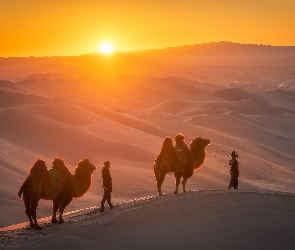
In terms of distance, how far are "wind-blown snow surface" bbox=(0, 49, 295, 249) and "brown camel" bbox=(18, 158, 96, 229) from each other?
0.50 metres

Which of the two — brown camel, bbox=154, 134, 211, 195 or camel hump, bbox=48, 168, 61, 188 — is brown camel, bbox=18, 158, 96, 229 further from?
brown camel, bbox=154, 134, 211, 195

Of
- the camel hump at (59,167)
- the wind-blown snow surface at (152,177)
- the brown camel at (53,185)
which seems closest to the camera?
the wind-blown snow surface at (152,177)

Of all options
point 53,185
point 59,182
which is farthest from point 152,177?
point 53,185

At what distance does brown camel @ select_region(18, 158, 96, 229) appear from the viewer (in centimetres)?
902

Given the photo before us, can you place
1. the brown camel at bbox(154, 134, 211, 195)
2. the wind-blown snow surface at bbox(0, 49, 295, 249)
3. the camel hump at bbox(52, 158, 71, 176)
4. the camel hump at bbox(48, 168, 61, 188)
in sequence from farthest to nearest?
Result: the brown camel at bbox(154, 134, 211, 195), the camel hump at bbox(52, 158, 71, 176), the camel hump at bbox(48, 168, 61, 188), the wind-blown snow surface at bbox(0, 49, 295, 249)

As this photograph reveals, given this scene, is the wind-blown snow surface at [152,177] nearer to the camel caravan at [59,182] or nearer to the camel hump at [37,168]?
the camel caravan at [59,182]

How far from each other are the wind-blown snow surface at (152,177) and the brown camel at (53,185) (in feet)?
1.65

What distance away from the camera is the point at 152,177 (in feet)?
68.7

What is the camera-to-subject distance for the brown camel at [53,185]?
9.02 metres

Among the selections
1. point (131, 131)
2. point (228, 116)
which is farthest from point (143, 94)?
point (131, 131)

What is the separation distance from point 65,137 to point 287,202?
18.7 meters

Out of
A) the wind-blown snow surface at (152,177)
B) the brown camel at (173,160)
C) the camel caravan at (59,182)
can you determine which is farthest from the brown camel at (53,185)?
the brown camel at (173,160)

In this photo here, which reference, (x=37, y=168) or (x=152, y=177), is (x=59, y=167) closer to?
(x=37, y=168)

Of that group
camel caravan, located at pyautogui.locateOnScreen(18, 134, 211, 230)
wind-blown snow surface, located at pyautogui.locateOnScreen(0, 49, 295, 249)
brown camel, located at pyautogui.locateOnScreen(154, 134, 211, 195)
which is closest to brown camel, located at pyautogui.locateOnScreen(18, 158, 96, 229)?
camel caravan, located at pyautogui.locateOnScreen(18, 134, 211, 230)
